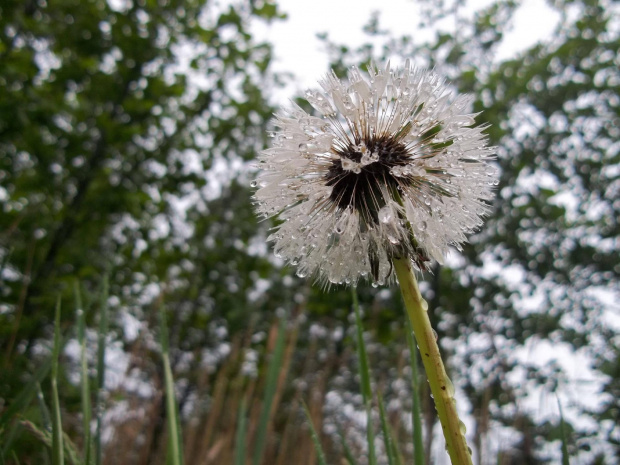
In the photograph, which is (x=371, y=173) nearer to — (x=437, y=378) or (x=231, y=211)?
(x=437, y=378)

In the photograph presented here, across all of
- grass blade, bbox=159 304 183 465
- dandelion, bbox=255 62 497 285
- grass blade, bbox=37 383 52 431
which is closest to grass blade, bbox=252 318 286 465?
grass blade, bbox=159 304 183 465

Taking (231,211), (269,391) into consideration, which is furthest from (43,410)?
(231,211)

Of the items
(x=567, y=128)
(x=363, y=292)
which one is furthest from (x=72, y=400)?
(x=567, y=128)

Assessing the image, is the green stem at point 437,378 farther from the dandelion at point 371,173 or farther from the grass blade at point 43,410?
the grass blade at point 43,410

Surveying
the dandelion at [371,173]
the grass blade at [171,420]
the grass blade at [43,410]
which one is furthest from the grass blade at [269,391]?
the grass blade at [43,410]

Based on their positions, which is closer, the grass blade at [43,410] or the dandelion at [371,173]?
the grass blade at [43,410]

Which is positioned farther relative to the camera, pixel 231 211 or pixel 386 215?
pixel 231 211

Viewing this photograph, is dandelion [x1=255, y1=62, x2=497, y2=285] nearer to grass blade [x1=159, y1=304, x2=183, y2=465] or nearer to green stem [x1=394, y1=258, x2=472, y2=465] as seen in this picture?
green stem [x1=394, y1=258, x2=472, y2=465]
